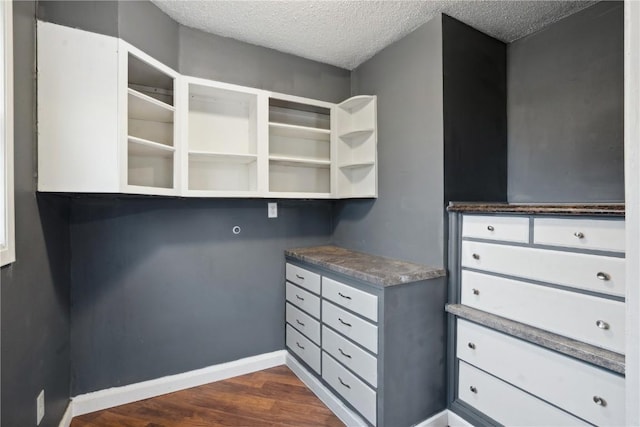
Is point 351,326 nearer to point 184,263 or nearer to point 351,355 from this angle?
point 351,355

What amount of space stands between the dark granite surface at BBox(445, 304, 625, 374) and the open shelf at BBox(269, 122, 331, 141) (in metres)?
1.58

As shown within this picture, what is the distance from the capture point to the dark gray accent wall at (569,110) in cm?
169

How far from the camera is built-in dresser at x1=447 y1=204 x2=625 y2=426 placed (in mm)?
1237

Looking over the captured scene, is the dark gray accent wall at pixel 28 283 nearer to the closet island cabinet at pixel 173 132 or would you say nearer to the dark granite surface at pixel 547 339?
the closet island cabinet at pixel 173 132

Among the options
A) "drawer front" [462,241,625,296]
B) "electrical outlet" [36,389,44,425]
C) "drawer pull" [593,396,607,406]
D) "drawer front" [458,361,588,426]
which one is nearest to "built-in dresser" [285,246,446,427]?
"drawer front" [458,361,588,426]

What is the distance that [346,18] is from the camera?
192 cm

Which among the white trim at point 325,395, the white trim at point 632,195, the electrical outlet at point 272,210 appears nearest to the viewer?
the white trim at point 632,195

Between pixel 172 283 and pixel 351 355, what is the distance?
132 cm

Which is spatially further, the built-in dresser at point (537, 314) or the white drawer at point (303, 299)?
the white drawer at point (303, 299)

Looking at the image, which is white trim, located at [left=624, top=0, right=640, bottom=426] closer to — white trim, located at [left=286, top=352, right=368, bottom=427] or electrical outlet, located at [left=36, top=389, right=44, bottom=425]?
white trim, located at [left=286, top=352, right=368, bottom=427]

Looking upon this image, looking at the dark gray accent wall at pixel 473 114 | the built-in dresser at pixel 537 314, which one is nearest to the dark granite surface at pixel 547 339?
the built-in dresser at pixel 537 314

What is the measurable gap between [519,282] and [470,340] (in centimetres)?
44

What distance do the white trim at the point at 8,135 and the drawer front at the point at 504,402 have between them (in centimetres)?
220

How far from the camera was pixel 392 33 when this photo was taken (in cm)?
208
